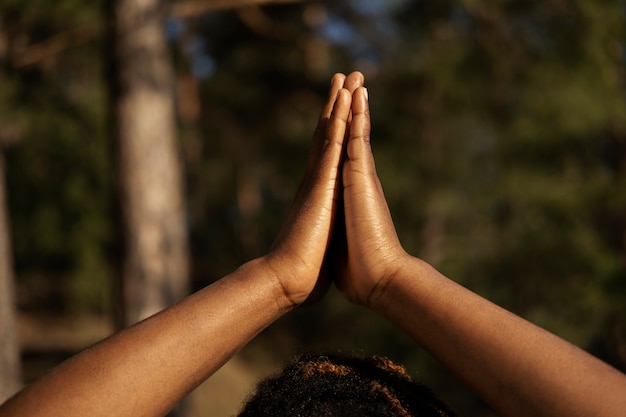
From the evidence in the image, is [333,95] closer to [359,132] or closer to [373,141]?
[359,132]

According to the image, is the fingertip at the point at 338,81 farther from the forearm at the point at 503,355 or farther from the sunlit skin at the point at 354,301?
the forearm at the point at 503,355

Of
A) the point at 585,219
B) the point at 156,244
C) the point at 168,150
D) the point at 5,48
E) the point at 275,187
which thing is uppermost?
the point at 5,48

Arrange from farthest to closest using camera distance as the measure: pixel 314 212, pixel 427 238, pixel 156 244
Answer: pixel 427 238 < pixel 156 244 < pixel 314 212

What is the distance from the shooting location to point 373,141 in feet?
36.8

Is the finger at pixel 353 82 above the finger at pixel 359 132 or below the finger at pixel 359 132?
above

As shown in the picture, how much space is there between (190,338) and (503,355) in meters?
0.57

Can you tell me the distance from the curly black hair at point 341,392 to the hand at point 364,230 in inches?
6.4

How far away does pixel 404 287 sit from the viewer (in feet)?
5.11

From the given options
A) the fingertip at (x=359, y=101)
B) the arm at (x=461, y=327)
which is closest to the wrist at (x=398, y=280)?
the arm at (x=461, y=327)

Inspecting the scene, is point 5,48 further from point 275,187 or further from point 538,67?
point 275,187

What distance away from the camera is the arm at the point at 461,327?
52.3 inches

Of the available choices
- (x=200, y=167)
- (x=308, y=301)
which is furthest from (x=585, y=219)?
(x=200, y=167)

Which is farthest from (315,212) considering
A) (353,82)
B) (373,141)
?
(373,141)

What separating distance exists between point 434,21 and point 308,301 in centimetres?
987
